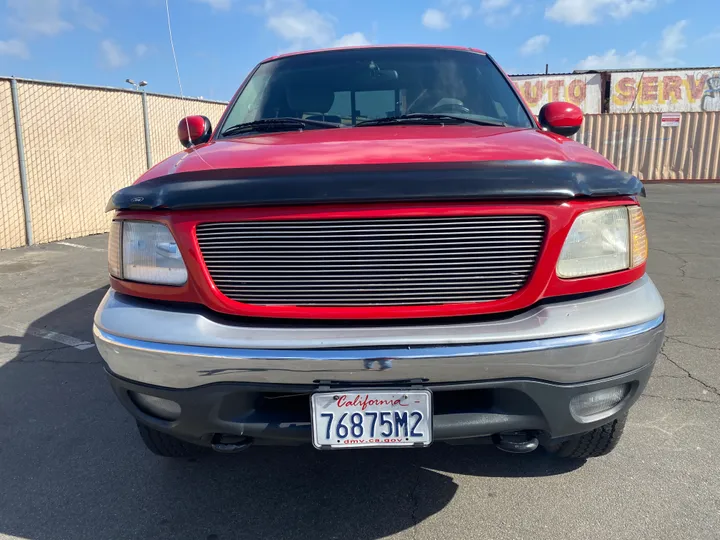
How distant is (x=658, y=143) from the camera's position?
16953 mm

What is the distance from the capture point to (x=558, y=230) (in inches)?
67.6

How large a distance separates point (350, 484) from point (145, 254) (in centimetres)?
126

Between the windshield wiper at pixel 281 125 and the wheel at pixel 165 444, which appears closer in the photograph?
the wheel at pixel 165 444

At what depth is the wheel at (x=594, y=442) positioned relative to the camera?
211 centimetres

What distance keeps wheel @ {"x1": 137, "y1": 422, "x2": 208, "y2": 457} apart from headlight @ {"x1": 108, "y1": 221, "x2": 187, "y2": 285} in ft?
2.30

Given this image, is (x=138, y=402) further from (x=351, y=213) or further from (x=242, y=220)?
(x=351, y=213)

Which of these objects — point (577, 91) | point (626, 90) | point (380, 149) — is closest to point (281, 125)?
Answer: point (380, 149)

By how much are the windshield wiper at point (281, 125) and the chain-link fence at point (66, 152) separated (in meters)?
7.05

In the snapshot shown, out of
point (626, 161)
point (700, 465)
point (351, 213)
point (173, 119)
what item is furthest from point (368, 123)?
point (626, 161)

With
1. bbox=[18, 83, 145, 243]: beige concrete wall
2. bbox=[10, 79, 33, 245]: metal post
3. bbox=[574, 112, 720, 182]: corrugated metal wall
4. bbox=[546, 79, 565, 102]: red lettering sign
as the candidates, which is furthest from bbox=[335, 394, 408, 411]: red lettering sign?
bbox=[546, 79, 565, 102]: red lettering sign

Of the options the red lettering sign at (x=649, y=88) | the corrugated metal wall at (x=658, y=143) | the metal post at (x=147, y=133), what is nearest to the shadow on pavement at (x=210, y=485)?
the metal post at (x=147, y=133)

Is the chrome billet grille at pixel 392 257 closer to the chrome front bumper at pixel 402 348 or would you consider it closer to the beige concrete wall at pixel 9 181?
the chrome front bumper at pixel 402 348

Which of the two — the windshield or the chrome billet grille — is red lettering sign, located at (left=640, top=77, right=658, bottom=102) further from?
the chrome billet grille

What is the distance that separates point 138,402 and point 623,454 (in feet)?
6.86
